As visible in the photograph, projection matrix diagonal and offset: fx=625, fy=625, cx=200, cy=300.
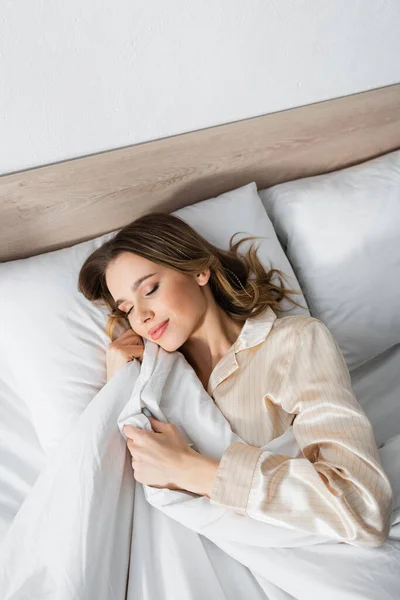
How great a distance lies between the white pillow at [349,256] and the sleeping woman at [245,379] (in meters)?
0.15

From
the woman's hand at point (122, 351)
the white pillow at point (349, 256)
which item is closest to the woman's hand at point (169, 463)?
the woman's hand at point (122, 351)

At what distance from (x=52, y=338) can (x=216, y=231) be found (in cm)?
49

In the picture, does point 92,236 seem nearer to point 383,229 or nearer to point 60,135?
point 60,135

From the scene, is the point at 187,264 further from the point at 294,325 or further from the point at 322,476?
the point at 322,476

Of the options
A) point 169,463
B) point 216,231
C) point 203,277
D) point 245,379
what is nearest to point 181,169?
point 216,231

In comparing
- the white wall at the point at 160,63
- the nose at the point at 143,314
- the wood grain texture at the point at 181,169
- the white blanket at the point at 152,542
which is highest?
the white wall at the point at 160,63

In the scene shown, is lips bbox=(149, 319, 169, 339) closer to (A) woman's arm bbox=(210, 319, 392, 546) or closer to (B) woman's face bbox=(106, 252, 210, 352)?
(B) woman's face bbox=(106, 252, 210, 352)

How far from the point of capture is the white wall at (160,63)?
54.1 inches

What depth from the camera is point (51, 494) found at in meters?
1.17

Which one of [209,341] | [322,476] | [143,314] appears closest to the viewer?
[322,476]

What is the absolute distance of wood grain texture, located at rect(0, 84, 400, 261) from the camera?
1521 millimetres

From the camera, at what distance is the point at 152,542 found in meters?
1.14

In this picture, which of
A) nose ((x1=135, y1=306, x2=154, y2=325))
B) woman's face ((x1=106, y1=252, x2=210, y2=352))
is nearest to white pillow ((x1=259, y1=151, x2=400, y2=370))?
woman's face ((x1=106, y1=252, x2=210, y2=352))

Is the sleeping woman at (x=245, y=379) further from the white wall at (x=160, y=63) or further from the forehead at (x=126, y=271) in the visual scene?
the white wall at (x=160, y=63)
